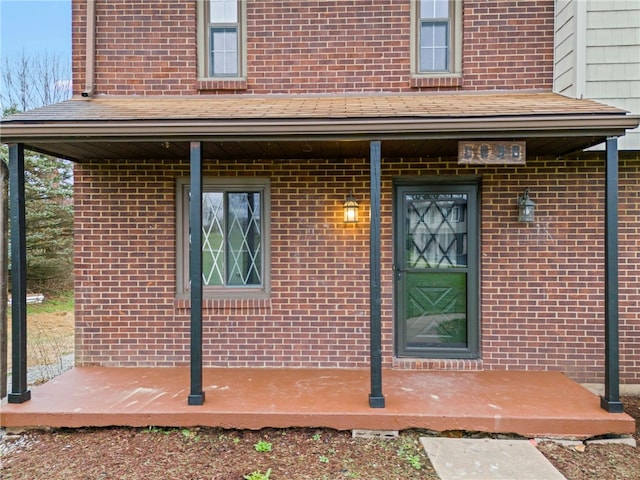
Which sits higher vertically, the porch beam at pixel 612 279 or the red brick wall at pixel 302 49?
the red brick wall at pixel 302 49

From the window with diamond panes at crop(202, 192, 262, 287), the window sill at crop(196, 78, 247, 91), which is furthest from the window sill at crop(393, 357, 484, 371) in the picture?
the window sill at crop(196, 78, 247, 91)

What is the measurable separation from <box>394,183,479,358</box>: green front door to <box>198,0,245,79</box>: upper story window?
96.2 inches

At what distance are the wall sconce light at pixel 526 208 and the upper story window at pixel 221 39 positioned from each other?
344 cm

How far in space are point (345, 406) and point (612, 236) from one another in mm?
2665

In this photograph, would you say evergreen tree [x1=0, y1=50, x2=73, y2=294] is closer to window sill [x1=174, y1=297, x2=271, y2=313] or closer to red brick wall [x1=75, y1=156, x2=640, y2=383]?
red brick wall [x1=75, y1=156, x2=640, y2=383]

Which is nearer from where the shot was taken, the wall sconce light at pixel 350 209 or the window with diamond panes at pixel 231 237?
the wall sconce light at pixel 350 209

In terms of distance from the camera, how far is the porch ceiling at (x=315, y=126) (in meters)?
3.45

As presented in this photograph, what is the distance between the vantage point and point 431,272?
4621mm

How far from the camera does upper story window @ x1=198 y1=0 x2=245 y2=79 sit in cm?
477

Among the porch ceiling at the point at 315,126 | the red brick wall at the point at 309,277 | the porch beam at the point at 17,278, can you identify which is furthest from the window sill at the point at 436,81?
the porch beam at the point at 17,278

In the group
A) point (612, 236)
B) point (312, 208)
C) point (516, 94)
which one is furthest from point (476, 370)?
point (516, 94)

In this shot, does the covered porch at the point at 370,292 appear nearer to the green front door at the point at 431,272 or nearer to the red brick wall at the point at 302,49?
the green front door at the point at 431,272

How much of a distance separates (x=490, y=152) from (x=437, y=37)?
6.33 feet

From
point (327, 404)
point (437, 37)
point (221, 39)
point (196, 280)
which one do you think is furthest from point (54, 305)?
point (437, 37)
